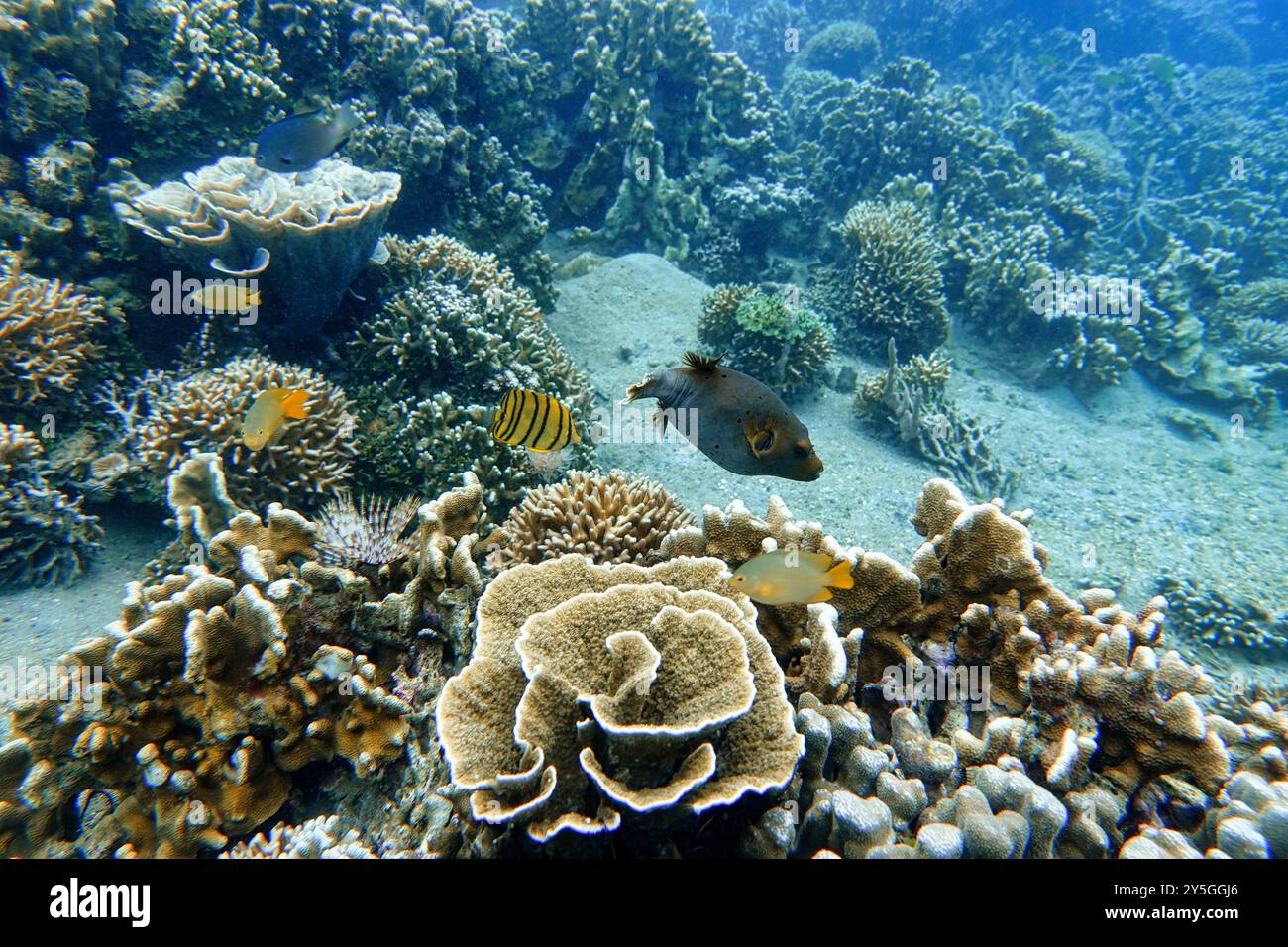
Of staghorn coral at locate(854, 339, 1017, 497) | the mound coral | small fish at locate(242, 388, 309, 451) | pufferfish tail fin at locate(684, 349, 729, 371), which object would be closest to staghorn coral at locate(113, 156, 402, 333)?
small fish at locate(242, 388, 309, 451)

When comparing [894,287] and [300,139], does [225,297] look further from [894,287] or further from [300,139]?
[894,287]

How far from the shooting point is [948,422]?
26.4ft

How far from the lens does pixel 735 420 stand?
2.45 m

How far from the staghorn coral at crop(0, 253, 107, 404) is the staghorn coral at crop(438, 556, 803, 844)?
15.6ft

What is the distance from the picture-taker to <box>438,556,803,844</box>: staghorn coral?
1956 mm

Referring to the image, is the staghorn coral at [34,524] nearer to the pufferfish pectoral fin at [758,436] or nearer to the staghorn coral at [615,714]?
the staghorn coral at [615,714]

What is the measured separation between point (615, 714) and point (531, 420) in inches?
62.0

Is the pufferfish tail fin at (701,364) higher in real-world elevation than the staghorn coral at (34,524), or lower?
higher

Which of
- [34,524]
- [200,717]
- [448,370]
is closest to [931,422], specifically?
[448,370]

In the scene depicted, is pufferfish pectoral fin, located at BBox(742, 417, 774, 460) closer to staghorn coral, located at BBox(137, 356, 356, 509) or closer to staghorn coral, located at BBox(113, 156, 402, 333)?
staghorn coral, located at BBox(137, 356, 356, 509)

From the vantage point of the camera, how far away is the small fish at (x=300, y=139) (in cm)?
437

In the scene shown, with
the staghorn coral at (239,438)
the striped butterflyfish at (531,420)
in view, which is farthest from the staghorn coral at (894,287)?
the staghorn coral at (239,438)

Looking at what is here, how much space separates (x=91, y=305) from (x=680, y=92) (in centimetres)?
1005

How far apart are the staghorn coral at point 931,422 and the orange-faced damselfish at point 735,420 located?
18.7ft
